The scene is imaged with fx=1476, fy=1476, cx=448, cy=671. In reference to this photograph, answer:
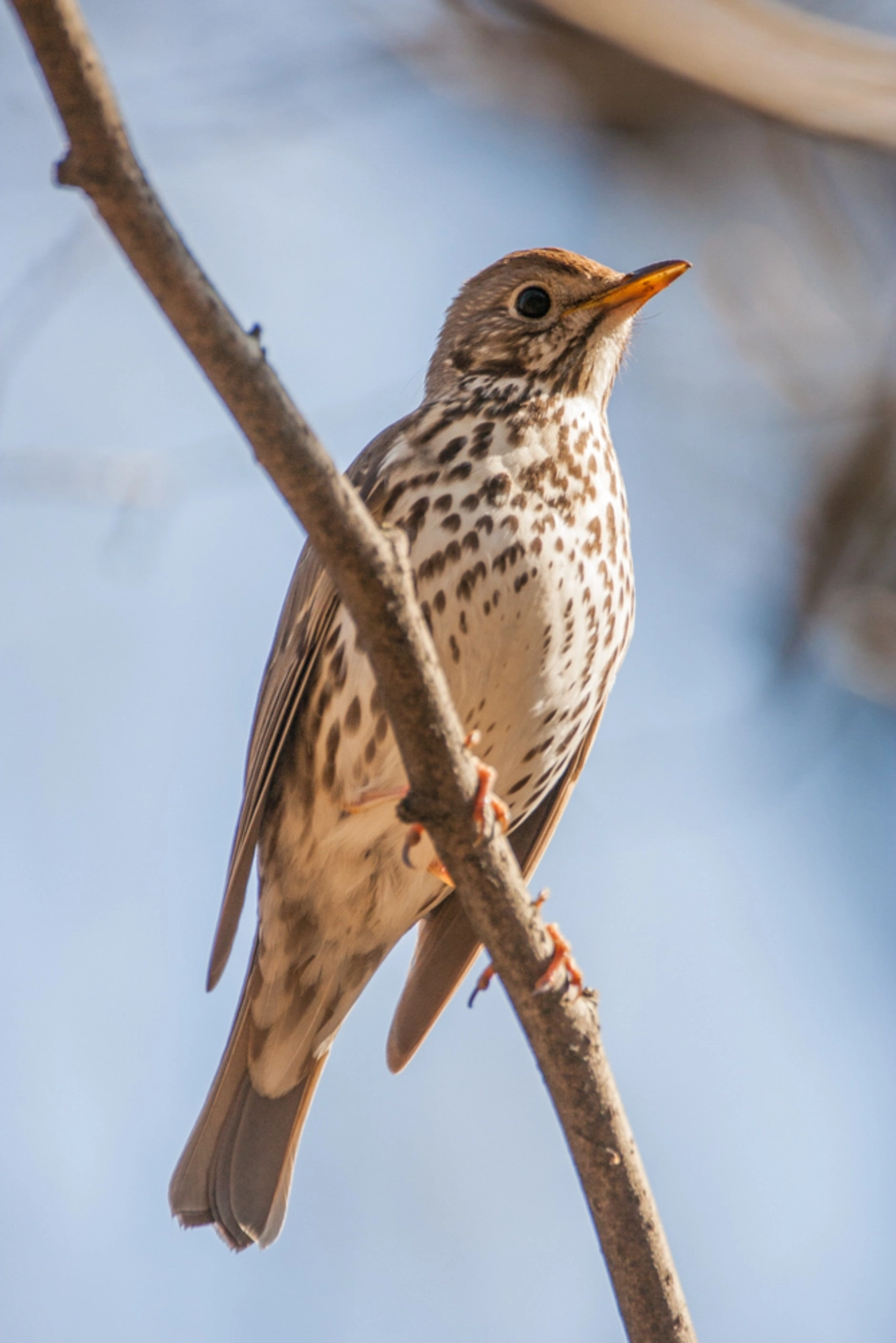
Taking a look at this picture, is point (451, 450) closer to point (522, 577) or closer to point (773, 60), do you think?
point (522, 577)

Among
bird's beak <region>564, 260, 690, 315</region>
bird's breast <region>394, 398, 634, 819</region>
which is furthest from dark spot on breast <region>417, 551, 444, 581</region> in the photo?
bird's beak <region>564, 260, 690, 315</region>

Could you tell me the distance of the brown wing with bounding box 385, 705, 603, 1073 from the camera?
14.4 feet

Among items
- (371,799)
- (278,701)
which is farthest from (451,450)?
(371,799)

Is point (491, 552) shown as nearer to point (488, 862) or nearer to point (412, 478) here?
point (412, 478)

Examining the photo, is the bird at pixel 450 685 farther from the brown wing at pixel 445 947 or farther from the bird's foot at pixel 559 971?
the bird's foot at pixel 559 971

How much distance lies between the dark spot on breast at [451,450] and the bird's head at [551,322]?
1.54ft

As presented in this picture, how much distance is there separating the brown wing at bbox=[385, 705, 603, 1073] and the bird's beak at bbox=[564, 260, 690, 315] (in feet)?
4.13

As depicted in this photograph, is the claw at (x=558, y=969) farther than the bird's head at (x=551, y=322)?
No

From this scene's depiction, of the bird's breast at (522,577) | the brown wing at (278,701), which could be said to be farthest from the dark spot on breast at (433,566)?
the brown wing at (278,701)

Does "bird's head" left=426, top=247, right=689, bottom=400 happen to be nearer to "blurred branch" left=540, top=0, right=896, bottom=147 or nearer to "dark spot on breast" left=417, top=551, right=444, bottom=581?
"blurred branch" left=540, top=0, right=896, bottom=147

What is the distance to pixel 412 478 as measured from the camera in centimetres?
409

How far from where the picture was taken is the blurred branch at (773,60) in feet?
13.8

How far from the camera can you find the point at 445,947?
4.54 m

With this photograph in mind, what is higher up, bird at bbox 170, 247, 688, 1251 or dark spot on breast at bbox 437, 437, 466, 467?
dark spot on breast at bbox 437, 437, 466, 467
